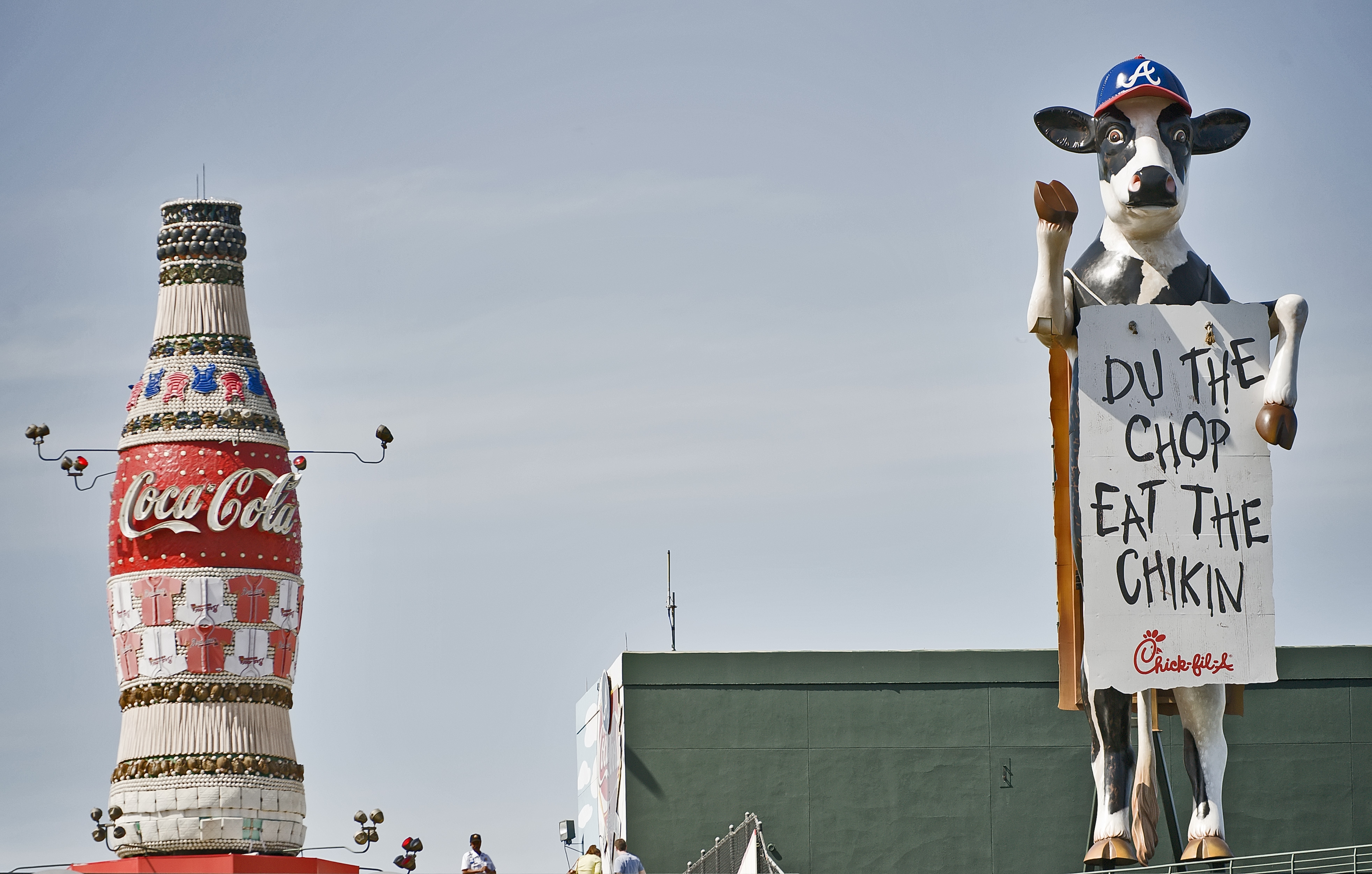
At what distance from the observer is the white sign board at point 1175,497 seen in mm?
27094

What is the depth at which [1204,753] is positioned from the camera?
2741 cm

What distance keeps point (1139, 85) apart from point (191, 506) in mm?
17386

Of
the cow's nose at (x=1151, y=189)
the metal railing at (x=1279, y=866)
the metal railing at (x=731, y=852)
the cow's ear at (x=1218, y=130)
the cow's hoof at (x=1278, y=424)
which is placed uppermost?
the cow's ear at (x=1218, y=130)

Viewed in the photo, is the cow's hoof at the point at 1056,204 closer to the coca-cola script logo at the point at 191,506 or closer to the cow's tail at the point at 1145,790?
the cow's tail at the point at 1145,790

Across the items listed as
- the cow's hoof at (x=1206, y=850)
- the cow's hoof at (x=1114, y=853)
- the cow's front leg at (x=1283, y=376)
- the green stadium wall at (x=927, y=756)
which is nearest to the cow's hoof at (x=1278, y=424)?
the cow's front leg at (x=1283, y=376)

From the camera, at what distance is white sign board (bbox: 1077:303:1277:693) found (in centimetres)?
2709

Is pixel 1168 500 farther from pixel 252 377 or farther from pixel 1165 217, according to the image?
pixel 252 377

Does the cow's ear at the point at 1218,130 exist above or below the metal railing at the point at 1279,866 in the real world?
above

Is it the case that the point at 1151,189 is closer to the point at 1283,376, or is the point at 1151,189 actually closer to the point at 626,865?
the point at 1283,376

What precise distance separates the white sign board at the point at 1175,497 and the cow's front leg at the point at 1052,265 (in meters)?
0.30

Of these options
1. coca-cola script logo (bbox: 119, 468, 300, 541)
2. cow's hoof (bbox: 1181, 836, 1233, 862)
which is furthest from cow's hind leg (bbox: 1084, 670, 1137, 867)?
coca-cola script logo (bbox: 119, 468, 300, 541)

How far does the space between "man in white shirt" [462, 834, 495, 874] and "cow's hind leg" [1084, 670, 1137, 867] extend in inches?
310

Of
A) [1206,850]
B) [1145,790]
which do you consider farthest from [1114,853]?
[1206,850]

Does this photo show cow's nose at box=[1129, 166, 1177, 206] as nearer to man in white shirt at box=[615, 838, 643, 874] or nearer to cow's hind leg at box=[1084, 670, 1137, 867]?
cow's hind leg at box=[1084, 670, 1137, 867]
